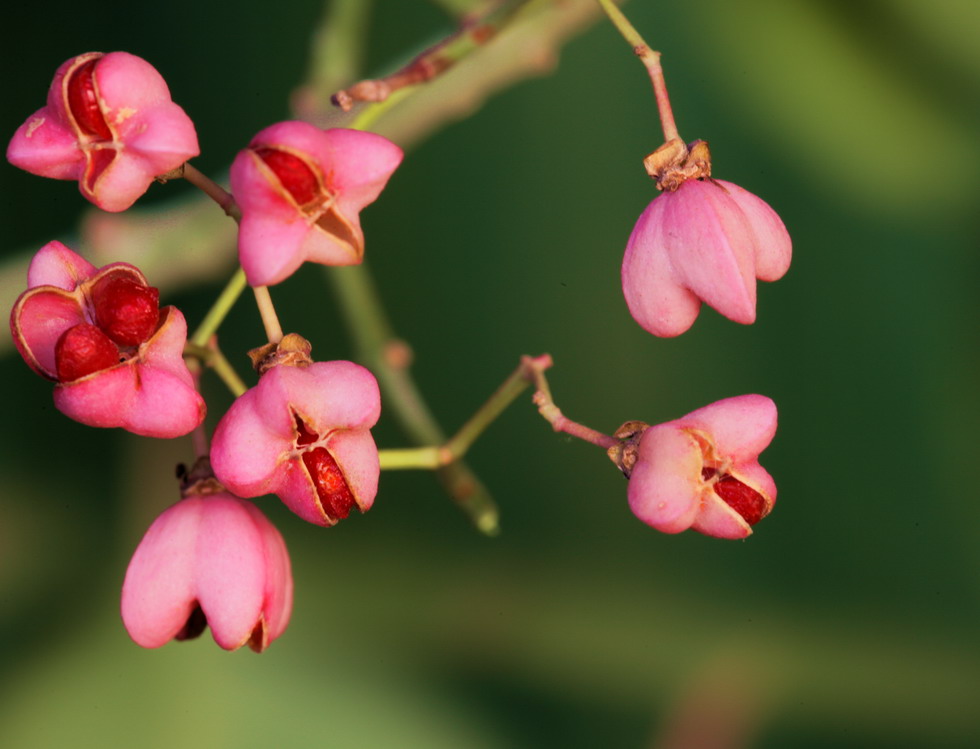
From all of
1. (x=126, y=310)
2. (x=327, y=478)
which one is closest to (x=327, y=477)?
(x=327, y=478)

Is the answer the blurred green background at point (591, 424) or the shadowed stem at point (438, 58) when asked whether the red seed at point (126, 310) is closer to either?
the shadowed stem at point (438, 58)

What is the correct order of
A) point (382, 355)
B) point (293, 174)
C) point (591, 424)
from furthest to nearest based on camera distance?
point (591, 424)
point (382, 355)
point (293, 174)

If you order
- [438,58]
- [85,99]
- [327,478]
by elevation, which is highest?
[438,58]

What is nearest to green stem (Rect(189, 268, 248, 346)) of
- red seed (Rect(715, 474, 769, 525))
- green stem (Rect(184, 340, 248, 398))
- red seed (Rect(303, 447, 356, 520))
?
green stem (Rect(184, 340, 248, 398))

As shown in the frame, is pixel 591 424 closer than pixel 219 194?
No

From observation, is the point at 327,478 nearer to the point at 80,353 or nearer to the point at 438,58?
the point at 80,353

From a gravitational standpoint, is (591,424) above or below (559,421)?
above

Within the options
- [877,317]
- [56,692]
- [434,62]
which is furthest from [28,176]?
[877,317]

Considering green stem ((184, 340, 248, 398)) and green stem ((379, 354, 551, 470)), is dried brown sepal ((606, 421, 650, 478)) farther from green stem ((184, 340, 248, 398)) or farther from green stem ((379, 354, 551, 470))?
green stem ((184, 340, 248, 398))
